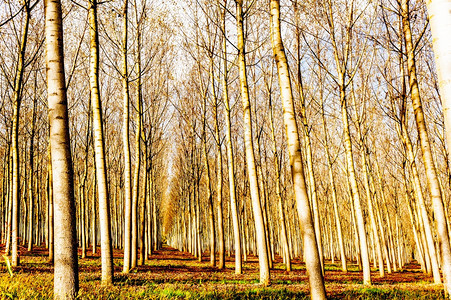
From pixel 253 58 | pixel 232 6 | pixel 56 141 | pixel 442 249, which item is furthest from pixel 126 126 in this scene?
pixel 442 249

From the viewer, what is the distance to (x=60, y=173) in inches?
159

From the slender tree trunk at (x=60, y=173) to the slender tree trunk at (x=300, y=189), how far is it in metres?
3.03

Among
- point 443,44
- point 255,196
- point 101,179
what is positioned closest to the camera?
point 443,44

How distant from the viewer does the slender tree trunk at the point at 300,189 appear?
14.9 feet

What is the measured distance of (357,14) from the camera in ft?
33.6

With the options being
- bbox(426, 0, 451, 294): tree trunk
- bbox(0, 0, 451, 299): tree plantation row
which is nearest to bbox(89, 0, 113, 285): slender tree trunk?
bbox(0, 0, 451, 299): tree plantation row

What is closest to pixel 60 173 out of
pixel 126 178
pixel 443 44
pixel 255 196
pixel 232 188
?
pixel 443 44

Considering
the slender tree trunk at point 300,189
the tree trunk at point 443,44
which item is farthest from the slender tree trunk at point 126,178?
the tree trunk at point 443,44

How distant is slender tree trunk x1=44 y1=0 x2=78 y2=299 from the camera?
12.7 feet

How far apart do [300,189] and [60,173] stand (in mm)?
3249

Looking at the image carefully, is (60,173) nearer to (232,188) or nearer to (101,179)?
(101,179)

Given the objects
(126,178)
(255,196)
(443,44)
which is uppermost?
(126,178)

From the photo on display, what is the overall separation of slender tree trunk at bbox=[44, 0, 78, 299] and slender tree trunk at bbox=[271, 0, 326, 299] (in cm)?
303

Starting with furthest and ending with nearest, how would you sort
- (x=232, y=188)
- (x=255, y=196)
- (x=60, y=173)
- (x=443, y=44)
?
(x=232, y=188), (x=255, y=196), (x=60, y=173), (x=443, y=44)
